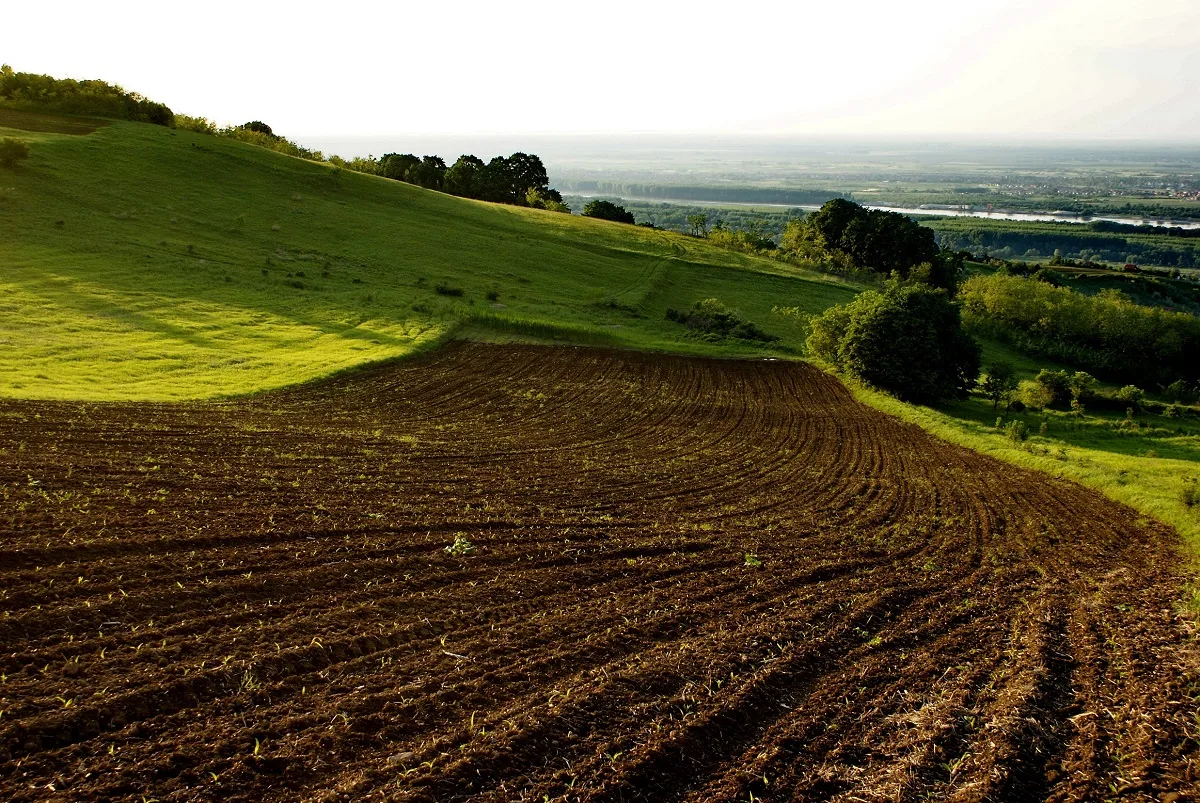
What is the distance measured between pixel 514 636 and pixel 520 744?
2.52m

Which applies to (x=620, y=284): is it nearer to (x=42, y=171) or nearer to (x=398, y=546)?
(x=42, y=171)

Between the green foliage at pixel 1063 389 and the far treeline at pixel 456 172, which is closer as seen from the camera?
the green foliage at pixel 1063 389

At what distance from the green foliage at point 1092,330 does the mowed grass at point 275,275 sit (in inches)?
681

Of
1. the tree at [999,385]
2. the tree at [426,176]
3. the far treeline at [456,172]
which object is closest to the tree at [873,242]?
the far treeline at [456,172]

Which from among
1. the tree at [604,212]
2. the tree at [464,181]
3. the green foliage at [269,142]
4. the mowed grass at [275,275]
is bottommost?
the mowed grass at [275,275]

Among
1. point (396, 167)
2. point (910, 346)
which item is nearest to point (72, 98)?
point (396, 167)

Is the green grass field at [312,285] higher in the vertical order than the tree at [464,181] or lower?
lower

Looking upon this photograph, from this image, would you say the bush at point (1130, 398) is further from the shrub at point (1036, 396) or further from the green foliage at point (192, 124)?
the green foliage at point (192, 124)

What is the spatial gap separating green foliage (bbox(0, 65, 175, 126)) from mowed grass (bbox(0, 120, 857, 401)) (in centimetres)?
611

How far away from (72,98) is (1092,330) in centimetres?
10602

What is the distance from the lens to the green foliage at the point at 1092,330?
65688mm

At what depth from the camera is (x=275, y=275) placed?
4675 cm

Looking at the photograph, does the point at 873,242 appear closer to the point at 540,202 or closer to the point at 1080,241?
the point at 540,202

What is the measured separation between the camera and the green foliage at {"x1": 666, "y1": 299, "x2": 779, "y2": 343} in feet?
171
